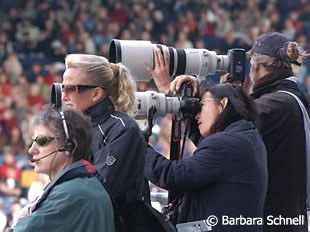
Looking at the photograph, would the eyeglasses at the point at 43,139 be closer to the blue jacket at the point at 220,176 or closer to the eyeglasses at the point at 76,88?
the eyeglasses at the point at 76,88

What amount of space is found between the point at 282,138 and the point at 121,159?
3.06 ft

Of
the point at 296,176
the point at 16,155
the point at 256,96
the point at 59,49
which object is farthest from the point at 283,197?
the point at 59,49

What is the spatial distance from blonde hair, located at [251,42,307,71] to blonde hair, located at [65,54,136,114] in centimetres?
76

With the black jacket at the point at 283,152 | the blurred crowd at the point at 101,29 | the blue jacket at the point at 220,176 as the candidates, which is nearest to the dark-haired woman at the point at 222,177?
the blue jacket at the point at 220,176

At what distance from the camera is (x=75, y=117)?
3283mm

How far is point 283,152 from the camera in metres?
4.15

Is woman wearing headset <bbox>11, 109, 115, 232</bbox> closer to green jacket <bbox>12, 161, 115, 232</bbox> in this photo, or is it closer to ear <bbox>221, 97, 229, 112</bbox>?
green jacket <bbox>12, 161, 115, 232</bbox>

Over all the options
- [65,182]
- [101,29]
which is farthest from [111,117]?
[101,29]

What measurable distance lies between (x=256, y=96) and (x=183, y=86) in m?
0.46

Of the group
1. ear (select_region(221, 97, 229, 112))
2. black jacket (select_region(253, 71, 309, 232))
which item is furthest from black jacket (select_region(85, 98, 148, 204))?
black jacket (select_region(253, 71, 309, 232))

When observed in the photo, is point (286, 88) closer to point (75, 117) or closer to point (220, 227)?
point (220, 227)

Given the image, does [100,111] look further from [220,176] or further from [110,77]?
[220,176]

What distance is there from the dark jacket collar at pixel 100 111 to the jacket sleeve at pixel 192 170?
0.29m

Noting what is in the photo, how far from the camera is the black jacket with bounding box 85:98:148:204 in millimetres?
3502
